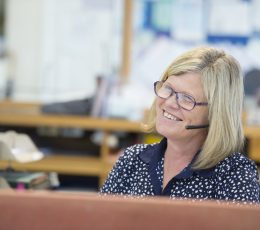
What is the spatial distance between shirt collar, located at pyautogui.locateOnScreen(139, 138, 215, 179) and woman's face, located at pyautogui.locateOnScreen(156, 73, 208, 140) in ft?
0.29

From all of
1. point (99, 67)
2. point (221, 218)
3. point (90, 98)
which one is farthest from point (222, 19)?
point (221, 218)

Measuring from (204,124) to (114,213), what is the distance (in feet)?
2.67

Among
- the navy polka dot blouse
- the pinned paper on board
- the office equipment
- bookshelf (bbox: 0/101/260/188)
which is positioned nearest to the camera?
the office equipment

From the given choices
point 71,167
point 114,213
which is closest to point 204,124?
point 114,213

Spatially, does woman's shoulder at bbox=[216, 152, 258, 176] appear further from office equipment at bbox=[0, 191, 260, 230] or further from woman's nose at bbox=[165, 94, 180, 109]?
office equipment at bbox=[0, 191, 260, 230]

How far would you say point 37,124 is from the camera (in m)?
3.07

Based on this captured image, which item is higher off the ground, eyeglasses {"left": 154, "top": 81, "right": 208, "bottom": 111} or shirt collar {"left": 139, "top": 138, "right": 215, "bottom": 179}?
eyeglasses {"left": 154, "top": 81, "right": 208, "bottom": 111}

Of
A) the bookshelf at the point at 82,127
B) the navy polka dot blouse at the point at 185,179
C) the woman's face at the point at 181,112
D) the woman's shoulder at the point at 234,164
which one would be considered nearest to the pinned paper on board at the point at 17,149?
the navy polka dot blouse at the point at 185,179

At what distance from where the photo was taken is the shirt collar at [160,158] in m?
1.27

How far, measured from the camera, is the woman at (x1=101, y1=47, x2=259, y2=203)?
1.26m

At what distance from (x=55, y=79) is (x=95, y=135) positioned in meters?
0.85

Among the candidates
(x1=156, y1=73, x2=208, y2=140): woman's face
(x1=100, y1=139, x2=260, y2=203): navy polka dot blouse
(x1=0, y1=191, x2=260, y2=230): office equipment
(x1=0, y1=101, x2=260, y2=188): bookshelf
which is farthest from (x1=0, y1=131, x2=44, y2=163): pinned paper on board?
(x1=0, y1=101, x2=260, y2=188): bookshelf

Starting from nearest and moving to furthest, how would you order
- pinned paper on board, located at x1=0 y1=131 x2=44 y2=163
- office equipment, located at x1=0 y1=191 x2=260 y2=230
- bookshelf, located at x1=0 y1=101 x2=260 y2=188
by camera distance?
office equipment, located at x1=0 y1=191 x2=260 y2=230, pinned paper on board, located at x1=0 y1=131 x2=44 y2=163, bookshelf, located at x1=0 y1=101 x2=260 y2=188

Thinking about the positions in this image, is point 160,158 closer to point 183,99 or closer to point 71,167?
point 183,99
